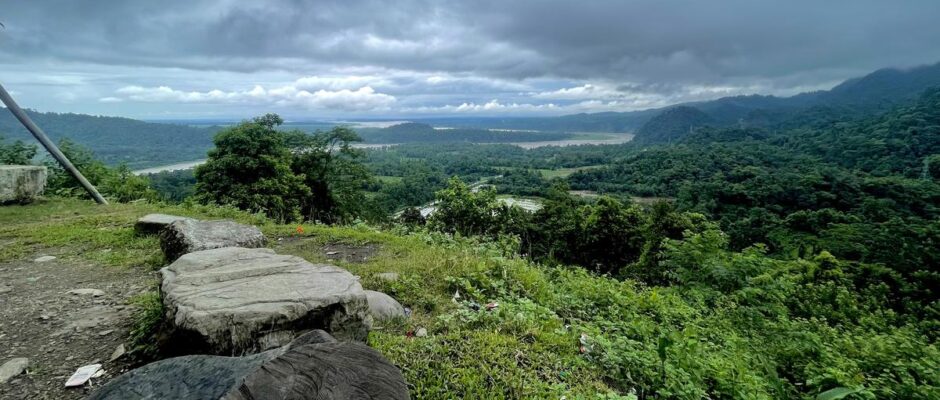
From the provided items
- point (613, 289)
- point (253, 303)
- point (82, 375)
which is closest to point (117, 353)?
point (82, 375)

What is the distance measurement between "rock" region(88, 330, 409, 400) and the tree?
1999 cm

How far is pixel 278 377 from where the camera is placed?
6.86 feet

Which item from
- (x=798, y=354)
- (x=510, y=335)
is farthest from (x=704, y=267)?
(x=510, y=335)

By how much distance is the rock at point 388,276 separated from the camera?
5.67 m

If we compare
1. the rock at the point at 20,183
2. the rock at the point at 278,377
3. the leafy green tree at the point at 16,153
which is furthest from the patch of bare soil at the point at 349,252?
the leafy green tree at the point at 16,153

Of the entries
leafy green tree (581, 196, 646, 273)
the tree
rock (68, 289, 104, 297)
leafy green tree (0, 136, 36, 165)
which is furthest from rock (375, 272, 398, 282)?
leafy green tree (581, 196, 646, 273)

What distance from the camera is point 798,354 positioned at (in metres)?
4.47

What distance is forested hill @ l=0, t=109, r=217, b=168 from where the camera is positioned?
102m

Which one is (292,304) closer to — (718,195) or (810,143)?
(718,195)

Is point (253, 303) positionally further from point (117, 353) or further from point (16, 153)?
point (16, 153)

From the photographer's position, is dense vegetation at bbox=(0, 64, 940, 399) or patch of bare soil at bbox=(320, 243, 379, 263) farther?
patch of bare soil at bbox=(320, 243, 379, 263)

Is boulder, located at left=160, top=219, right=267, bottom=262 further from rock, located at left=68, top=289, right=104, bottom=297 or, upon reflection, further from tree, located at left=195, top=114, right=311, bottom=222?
tree, located at left=195, top=114, right=311, bottom=222

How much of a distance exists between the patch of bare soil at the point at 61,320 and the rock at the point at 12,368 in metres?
0.05

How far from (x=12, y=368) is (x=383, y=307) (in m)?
3.00
